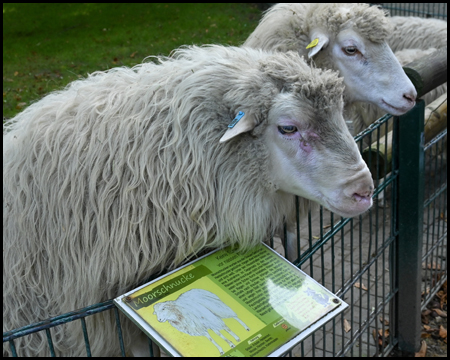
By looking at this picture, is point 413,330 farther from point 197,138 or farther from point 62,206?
point 62,206

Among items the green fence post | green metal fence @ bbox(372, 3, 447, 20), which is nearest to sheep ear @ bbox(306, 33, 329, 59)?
the green fence post

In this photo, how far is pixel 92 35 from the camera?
437 inches

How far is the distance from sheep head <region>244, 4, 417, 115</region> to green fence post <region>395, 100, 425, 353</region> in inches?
28.6

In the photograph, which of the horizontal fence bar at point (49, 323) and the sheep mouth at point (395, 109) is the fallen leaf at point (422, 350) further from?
the horizontal fence bar at point (49, 323)

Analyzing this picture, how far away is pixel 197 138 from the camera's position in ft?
7.12

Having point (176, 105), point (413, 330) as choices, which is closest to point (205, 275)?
point (176, 105)

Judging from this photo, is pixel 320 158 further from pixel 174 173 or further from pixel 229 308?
pixel 229 308

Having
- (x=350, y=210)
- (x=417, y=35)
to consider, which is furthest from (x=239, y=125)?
(x=417, y=35)

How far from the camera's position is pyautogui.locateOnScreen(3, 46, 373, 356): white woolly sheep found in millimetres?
2088

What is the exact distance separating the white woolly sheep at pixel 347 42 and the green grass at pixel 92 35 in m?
4.51

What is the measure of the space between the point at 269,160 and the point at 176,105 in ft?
1.52

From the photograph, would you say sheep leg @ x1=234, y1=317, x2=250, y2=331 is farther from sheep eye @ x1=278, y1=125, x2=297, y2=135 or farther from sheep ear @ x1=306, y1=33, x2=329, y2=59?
sheep ear @ x1=306, y1=33, x2=329, y2=59

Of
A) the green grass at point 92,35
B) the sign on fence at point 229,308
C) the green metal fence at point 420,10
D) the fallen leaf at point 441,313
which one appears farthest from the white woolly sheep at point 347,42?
the green metal fence at point 420,10

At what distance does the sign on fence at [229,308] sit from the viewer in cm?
164
